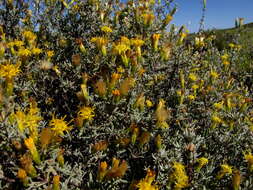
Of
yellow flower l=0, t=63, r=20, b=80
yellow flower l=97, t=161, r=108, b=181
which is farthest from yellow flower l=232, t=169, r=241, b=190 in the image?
yellow flower l=0, t=63, r=20, b=80

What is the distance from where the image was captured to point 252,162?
1.83m

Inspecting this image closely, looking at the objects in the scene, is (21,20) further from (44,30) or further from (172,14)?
(172,14)

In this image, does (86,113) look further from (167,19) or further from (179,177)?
(167,19)

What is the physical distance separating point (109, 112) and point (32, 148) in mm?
681

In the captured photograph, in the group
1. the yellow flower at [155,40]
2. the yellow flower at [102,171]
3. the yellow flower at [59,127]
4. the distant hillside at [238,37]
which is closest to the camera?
the yellow flower at [102,171]

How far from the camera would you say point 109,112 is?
198cm

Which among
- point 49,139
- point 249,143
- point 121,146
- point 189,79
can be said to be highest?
point 189,79

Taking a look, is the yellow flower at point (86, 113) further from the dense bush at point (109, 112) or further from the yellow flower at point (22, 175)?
the yellow flower at point (22, 175)

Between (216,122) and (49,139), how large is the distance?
1424 millimetres

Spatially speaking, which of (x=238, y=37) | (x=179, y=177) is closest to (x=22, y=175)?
(x=179, y=177)

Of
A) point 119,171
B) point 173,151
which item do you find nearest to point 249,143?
point 173,151

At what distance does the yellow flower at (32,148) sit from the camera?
142 centimetres

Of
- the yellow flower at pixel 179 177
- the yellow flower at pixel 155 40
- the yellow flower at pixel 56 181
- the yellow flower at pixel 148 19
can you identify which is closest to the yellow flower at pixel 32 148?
the yellow flower at pixel 56 181

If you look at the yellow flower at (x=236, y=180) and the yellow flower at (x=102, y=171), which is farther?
the yellow flower at (x=236, y=180)
